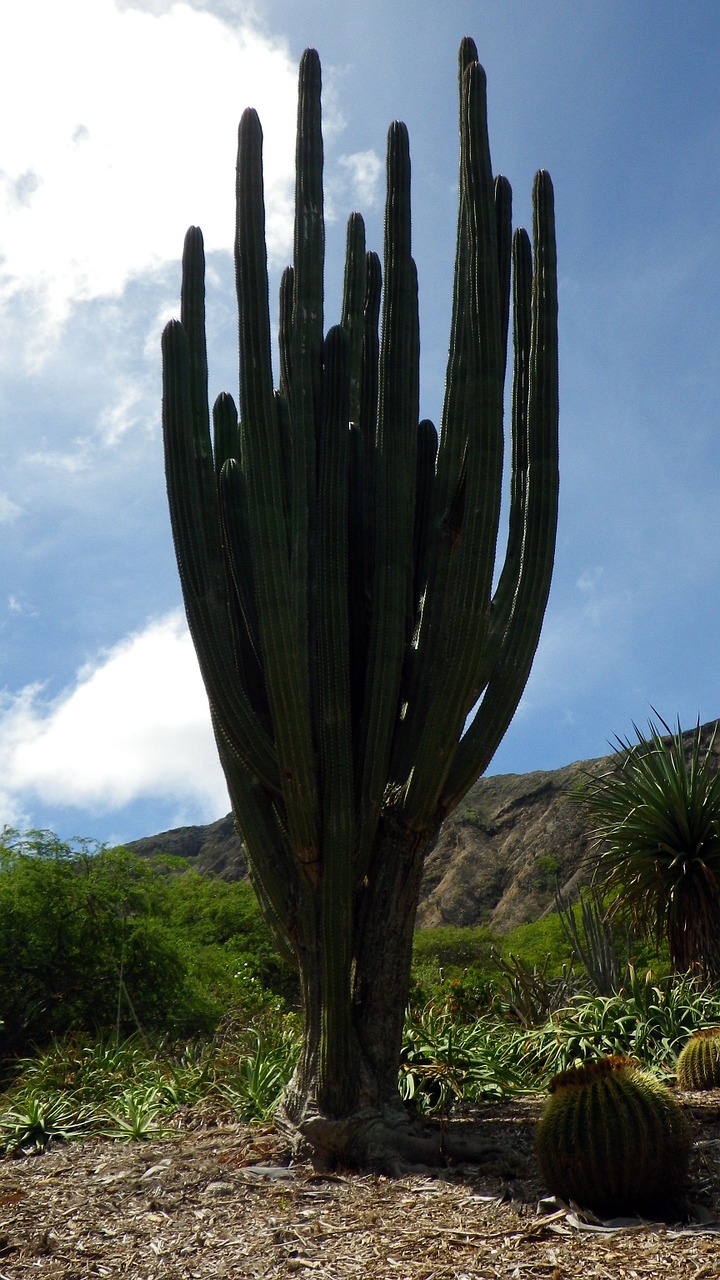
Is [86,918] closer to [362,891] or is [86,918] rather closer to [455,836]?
[362,891]

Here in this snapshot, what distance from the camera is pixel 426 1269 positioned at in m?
3.93

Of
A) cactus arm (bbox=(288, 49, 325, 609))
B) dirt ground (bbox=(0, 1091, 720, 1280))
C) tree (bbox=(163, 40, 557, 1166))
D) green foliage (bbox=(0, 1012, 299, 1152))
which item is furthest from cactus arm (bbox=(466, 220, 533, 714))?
green foliage (bbox=(0, 1012, 299, 1152))

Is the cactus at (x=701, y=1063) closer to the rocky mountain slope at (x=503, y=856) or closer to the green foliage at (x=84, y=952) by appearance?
the green foliage at (x=84, y=952)

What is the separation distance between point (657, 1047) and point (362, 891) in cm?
303

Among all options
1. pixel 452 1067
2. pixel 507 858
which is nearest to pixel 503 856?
pixel 507 858

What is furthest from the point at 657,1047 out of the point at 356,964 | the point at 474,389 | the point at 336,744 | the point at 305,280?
the point at 305,280

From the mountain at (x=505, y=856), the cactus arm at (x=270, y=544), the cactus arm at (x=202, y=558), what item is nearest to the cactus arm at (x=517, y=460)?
the cactus arm at (x=270, y=544)

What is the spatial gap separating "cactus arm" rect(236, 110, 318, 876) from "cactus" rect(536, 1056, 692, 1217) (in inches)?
82.4

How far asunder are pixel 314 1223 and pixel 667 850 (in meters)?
6.77

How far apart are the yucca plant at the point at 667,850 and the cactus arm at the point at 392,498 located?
5.23 m

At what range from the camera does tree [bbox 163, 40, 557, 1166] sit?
5.89 meters

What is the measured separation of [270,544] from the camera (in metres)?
6.05

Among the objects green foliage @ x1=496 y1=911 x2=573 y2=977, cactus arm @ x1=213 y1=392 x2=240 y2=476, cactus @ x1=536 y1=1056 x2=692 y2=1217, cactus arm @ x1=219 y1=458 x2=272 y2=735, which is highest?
cactus arm @ x1=213 y1=392 x2=240 y2=476

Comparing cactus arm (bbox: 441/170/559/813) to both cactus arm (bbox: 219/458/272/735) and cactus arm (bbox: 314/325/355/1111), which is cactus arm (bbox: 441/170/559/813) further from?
cactus arm (bbox: 219/458/272/735)
